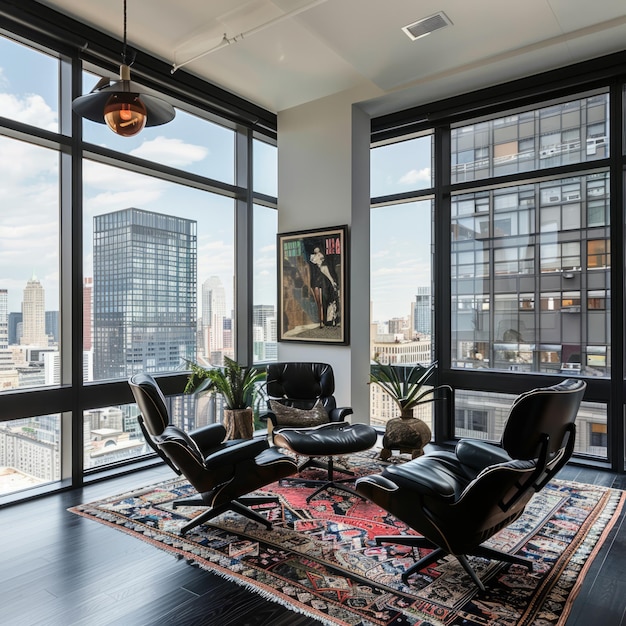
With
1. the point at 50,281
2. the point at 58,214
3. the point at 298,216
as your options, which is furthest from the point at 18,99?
the point at 298,216

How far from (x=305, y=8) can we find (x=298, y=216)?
2.34m

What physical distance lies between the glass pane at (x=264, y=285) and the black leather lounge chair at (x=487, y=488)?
3.44 m

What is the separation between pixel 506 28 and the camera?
4020 mm

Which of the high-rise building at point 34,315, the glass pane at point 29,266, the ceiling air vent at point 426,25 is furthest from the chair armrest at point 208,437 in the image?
the ceiling air vent at point 426,25

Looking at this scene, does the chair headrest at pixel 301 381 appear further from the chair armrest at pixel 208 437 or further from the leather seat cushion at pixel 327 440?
the chair armrest at pixel 208 437

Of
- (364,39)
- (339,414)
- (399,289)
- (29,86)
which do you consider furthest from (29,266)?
(399,289)

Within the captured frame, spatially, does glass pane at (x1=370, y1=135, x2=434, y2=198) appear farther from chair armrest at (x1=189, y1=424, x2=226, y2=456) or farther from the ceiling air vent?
chair armrest at (x1=189, y1=424, x2=226, y2=456)

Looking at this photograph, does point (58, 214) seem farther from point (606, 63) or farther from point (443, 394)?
point (606, 63)

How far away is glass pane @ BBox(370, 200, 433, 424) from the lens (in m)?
5.59

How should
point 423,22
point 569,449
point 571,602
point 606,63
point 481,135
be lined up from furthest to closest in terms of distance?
point 481,135 < point 606,63 < point 423,22 < point 569,449 < point 571,602

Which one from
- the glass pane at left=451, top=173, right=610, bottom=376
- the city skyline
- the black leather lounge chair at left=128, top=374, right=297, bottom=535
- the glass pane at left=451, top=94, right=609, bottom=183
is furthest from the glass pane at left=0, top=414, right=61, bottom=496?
the glass pane at left=451, top=94, right=609, bottom=183

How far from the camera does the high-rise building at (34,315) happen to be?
3945 millimetres

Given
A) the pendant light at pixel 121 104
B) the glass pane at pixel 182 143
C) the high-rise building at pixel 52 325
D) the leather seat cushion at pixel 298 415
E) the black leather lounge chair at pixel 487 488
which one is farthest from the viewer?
the leather seat cushion at pixel 298 415

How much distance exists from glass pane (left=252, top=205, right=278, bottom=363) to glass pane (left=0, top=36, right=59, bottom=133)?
2.42m
